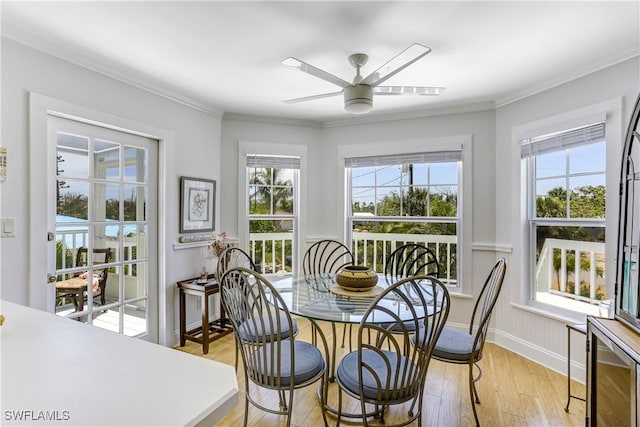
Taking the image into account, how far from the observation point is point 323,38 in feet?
7.10

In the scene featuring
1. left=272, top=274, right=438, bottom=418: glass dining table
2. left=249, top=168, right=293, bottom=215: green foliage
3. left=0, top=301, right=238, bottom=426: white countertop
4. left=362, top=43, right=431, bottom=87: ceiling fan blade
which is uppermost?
left=362, top=43, right=431, bottom=87: ceiling fan blade

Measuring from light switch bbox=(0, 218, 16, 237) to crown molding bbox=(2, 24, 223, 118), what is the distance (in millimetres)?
1137

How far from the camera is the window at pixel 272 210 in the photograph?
4008 millimetres

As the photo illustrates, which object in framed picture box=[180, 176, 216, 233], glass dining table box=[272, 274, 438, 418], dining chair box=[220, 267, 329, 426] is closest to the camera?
dining chair box=[220, 267, 329, 426]

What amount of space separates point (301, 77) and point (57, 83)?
178 cm

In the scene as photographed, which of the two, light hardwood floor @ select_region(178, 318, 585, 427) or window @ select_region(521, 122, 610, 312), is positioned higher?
window @ select_region(521, 122, 610, 312)

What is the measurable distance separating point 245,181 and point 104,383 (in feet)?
10.9

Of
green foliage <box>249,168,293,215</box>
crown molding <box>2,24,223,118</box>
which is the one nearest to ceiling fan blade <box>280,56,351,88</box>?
crown molding <box>2,24,223,118</box>

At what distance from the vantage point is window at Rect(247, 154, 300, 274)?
401 cm

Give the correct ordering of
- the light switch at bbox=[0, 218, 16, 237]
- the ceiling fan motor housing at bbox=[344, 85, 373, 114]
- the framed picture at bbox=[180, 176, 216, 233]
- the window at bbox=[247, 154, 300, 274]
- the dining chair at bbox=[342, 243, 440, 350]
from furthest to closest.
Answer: the window at bbox=[247, 154, 300, 274], the framed picture at bbox=[180, 176, 216, 233], the dining chair at bbox=[342, 243, 440, 350], the ceiling fan motor housing at bbox=[344, 85, 373, 114], the light switch at bbox=[0, 218, 16, 237]

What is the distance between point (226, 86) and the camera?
3.03 m

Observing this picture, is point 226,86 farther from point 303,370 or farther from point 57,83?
point 303,370

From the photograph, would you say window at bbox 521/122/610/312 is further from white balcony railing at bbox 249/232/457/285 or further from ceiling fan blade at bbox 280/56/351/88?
ceiling fan blade at bbox 280/56/351/88

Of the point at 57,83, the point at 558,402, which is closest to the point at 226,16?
the point at 57,83
